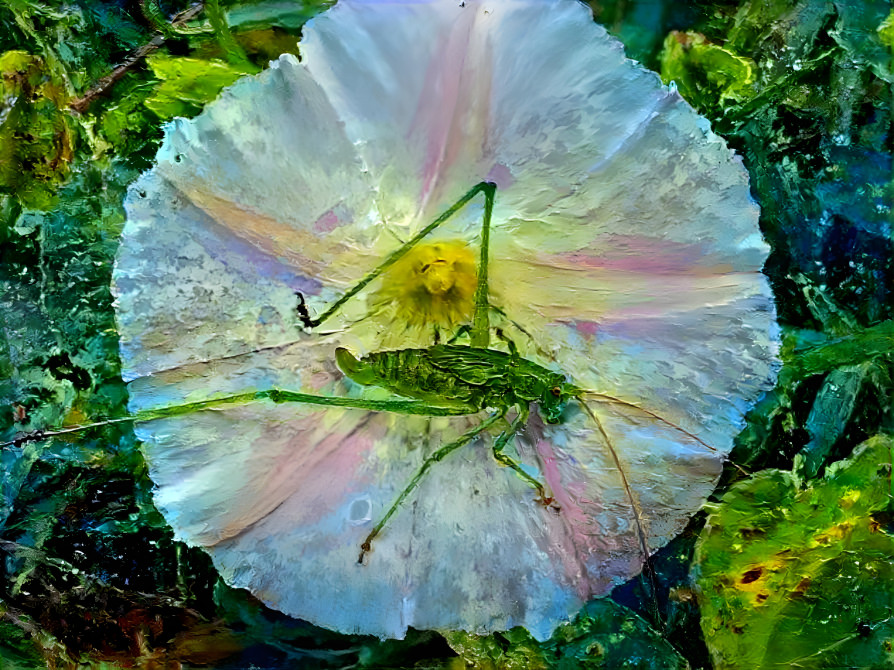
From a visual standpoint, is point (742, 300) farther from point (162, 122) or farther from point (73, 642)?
point (73, 642)

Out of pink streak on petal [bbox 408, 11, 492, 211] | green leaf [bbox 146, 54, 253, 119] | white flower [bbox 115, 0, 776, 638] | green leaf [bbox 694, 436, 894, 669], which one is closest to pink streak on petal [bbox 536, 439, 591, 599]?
white flower [bbox 115, 0, 776, 638]

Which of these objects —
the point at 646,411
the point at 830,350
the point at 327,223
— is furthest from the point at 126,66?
the point at 830,350

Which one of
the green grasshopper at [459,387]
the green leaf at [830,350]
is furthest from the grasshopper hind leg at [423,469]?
the green leaf at [830,350]

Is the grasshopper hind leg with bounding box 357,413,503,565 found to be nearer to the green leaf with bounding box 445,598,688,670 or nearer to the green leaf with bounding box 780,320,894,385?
the green leaf with bounding box 445,598,688,670

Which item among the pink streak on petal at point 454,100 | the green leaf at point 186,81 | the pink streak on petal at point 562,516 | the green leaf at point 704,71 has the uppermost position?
the green leaf at point 186,81

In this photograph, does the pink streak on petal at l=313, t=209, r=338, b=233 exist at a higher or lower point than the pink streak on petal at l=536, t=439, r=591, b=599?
higher

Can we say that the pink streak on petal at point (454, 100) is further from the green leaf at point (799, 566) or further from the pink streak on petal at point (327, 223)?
the green leaf at point (799, 566)

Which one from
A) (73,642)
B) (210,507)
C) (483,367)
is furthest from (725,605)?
(73,642)
